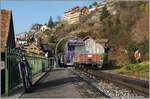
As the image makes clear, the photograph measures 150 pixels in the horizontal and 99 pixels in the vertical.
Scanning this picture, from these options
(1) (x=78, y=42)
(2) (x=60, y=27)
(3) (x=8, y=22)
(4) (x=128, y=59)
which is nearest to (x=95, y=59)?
(1) (x=78, y=42)

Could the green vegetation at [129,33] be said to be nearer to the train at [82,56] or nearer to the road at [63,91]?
the train at [82,56]

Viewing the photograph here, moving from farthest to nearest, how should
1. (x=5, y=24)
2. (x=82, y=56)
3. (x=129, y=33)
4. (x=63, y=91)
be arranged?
1. (x=129, y=33)
2. (x=82, y=56)
3. (x=5, y=24)
4. (x=63, y=91)

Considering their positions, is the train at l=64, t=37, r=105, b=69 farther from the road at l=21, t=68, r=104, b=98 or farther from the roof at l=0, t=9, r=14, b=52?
the road at l=21, t=68, r=104, b=98

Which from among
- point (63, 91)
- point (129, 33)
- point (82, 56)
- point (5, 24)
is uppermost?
point (129, 33)

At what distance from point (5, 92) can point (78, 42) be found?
44.2 meters

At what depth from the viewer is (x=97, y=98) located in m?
17.0

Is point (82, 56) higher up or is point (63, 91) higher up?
point (82, 56)

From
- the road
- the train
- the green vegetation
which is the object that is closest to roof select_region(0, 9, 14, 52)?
the road

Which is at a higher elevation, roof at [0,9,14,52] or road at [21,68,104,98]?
roof at [0,9,14,52]

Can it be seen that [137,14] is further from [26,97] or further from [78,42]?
[26,97]

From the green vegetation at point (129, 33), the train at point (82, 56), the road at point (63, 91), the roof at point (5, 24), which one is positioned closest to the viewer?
the road at point (63, 91)

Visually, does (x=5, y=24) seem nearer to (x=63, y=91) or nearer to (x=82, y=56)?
(x=63, y=91)

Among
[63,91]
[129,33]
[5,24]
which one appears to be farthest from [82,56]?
[63,91]

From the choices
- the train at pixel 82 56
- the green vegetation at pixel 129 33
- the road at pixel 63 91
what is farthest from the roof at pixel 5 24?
the train at pixel 82 56
